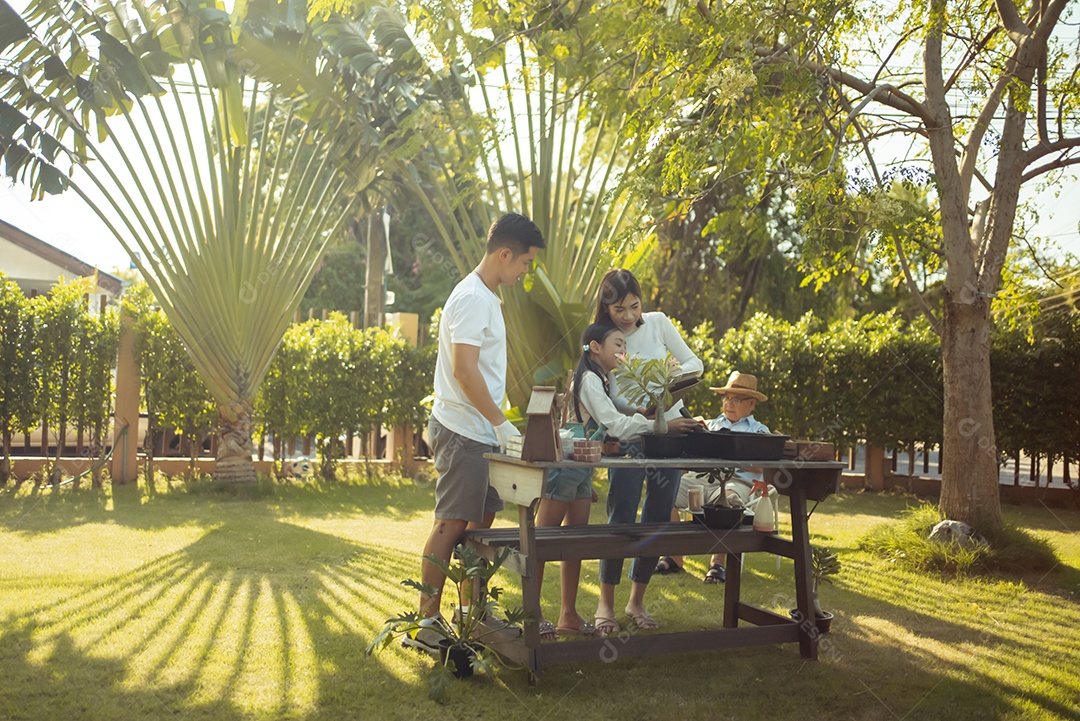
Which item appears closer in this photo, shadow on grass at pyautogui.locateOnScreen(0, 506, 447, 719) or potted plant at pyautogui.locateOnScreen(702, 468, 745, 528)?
shadow on grass at pyautogui.locateOnScreen(0, 506, 447, 719)

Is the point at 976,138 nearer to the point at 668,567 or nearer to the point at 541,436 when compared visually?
the point at 668,567

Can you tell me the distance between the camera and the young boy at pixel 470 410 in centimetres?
439

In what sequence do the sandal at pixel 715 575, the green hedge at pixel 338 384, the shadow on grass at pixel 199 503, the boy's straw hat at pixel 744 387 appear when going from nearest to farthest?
1. the boy's straw hat at pixel 744 387
2. the sandal at pixel 715 575
3. the shadow on grass at pixel 199 503
4. the green hedge at pixel 338 384

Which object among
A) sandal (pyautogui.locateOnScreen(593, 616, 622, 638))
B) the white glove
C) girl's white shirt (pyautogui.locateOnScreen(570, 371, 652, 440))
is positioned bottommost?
sandal (pyautogui.locateOnScreen(593, 616, 622, 638))

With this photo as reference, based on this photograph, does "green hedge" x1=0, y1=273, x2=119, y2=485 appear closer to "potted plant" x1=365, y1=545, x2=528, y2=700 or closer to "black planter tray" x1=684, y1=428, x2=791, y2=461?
"potted plant" x1=365, y1=545, x2=528, y2=700

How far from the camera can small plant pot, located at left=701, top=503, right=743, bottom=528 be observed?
16.1 feet

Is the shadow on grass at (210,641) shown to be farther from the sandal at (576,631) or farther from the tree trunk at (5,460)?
the tree trunk at (5,460)

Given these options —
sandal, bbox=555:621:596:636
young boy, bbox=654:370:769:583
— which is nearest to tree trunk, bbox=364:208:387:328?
young boy, bbox=654:370:769:583

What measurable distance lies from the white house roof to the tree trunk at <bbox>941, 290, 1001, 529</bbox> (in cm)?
1615

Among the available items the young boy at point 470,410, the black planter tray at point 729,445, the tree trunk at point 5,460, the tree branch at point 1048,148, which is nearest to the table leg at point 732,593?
the black planter tray at point 729,445

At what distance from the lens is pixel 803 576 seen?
480cm

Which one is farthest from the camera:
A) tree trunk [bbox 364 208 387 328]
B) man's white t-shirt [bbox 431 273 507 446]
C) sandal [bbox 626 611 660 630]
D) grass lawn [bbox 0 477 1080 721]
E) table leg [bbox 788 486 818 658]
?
tree trunk [bbox 364 208 387 328]

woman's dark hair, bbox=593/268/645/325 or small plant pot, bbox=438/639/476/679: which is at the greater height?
woman's dark hair, bbox=593/268/645/325

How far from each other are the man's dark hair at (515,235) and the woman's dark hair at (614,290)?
29.8 inches
